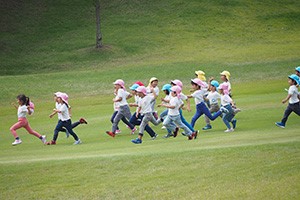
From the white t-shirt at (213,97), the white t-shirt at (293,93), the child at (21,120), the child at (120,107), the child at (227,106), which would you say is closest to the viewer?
the white t-shirt at (293,93)

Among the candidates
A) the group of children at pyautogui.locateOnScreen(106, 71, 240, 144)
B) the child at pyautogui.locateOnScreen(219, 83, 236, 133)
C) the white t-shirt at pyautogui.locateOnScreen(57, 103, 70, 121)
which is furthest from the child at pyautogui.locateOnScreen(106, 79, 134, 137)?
the child at pyautogui.locateOnScreen(219, 83, 236, 133)

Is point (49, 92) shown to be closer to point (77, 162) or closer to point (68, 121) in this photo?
point (68, 121)

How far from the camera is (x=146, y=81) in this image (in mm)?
44844

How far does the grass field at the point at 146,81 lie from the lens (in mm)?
16594

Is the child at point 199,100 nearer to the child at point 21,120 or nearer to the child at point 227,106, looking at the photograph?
the child at point 227,106

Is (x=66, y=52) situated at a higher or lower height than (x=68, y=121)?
higher

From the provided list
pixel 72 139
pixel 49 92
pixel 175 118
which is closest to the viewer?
pixel 175 118

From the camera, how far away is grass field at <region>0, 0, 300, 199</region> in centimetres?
1659

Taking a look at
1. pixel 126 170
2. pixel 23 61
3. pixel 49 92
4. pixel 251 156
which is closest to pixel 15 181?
pixel 126 170

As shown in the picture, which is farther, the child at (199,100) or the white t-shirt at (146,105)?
the child at (199,100)

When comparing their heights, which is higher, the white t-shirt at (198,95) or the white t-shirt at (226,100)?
the white t-shirt at (198,95)

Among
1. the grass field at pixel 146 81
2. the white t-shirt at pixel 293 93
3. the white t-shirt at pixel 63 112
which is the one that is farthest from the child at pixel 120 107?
the white t-shirt at pixel 293 93

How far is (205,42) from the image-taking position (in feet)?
196

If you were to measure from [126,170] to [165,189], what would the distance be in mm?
1965
